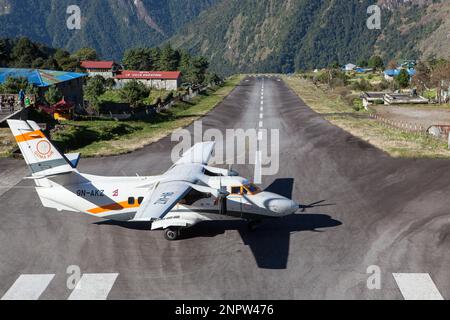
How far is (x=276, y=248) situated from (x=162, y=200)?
653cm

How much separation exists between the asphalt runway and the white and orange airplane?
1294 mm

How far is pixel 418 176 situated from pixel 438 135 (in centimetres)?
1878

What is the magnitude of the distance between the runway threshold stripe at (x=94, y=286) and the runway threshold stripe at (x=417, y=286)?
1199 cm

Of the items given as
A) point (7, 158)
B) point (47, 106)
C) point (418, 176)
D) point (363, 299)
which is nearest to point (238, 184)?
point (363, 299)

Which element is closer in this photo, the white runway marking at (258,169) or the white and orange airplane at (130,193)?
the white and orange airplane at (130,193)

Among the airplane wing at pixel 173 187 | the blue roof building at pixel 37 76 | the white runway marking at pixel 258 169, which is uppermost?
the blue roof building at pixel 37 76

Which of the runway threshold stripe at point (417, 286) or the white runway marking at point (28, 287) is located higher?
the runway threshold stripe at point (417, 286)

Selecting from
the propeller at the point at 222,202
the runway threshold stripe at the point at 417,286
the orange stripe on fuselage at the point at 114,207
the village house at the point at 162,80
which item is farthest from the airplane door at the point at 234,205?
the village house at the point at 162,80

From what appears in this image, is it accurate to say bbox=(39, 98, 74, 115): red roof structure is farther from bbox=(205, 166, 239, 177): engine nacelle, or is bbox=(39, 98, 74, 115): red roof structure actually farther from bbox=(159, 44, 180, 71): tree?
bbox=(159, 44, 180, 71): tree

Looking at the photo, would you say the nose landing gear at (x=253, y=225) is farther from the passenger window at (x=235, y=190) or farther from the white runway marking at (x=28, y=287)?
the white runway marking at (x=28, y=287)

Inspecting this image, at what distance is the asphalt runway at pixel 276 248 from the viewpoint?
2006 cm

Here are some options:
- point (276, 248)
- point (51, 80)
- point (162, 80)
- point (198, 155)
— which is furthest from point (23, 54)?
point (276, 248)

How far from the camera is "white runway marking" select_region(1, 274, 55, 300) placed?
64.3 feet
